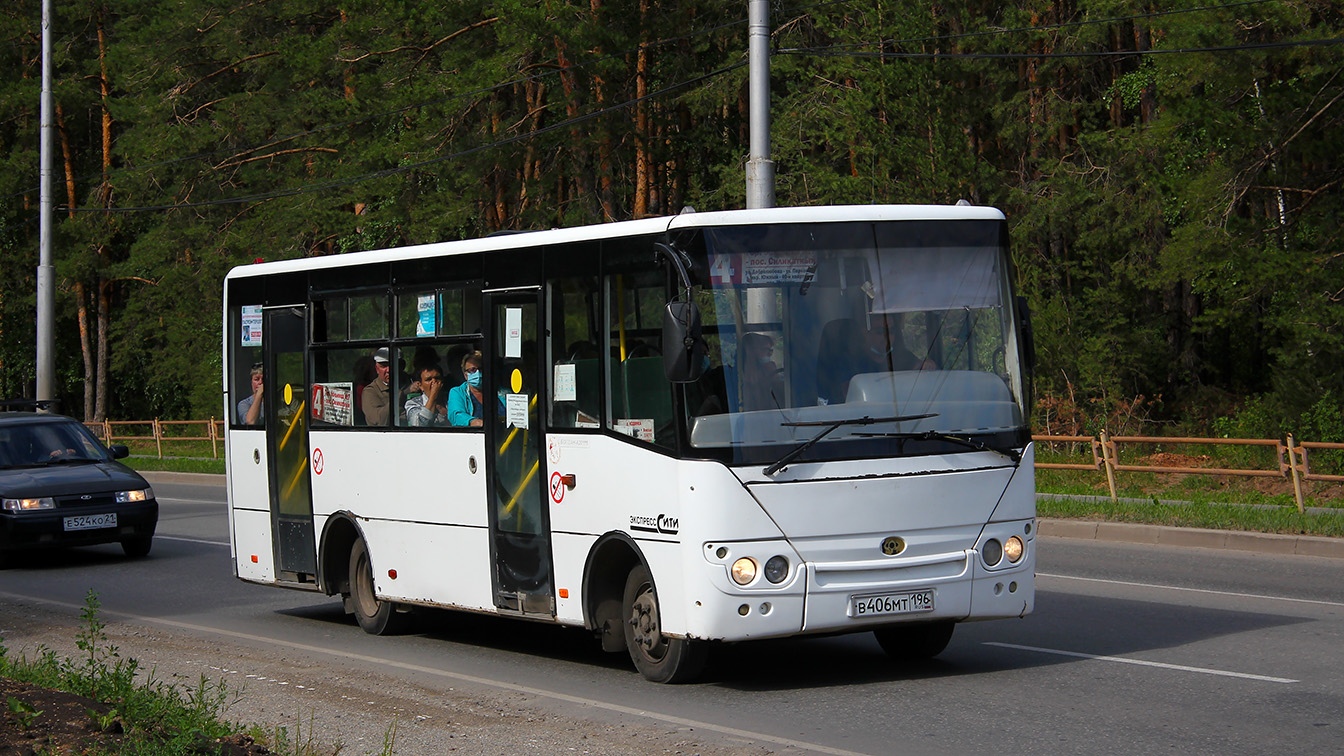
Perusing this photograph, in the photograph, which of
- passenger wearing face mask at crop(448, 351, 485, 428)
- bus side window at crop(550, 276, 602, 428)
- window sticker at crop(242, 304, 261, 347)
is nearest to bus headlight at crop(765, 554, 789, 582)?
bus side window at crop(550, 276, 602, 428)

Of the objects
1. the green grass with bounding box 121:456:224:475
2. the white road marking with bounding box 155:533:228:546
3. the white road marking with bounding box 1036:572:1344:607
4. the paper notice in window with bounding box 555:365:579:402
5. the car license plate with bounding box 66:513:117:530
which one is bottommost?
the white road marking with bounding box 1036:572:1344:607

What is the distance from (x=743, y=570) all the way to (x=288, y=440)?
18.0ft

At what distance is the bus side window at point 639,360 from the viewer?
9.19 metres

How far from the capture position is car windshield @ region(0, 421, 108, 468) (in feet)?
61.3

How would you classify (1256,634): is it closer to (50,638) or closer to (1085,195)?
(50,638)

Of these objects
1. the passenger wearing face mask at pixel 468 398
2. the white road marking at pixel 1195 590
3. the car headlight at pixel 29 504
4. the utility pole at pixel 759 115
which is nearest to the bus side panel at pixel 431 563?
the passenger wearing face mask at pixel 468 398

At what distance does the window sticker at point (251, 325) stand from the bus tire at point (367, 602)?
220 cm

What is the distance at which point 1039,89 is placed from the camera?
117 ft

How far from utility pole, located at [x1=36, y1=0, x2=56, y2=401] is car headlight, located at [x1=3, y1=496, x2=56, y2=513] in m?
14.7

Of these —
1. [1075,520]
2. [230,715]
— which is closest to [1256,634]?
[230,715]

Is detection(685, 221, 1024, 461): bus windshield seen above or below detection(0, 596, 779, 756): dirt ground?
above

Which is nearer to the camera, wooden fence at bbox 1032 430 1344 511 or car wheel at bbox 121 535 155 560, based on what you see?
wooden fence at bbox 1032 430 1344 511

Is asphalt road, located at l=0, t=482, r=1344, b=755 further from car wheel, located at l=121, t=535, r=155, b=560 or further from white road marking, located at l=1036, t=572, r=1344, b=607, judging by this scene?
car wheel, located at l=121, t=535, r=155, b=560

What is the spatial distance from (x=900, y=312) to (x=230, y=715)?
425cm
